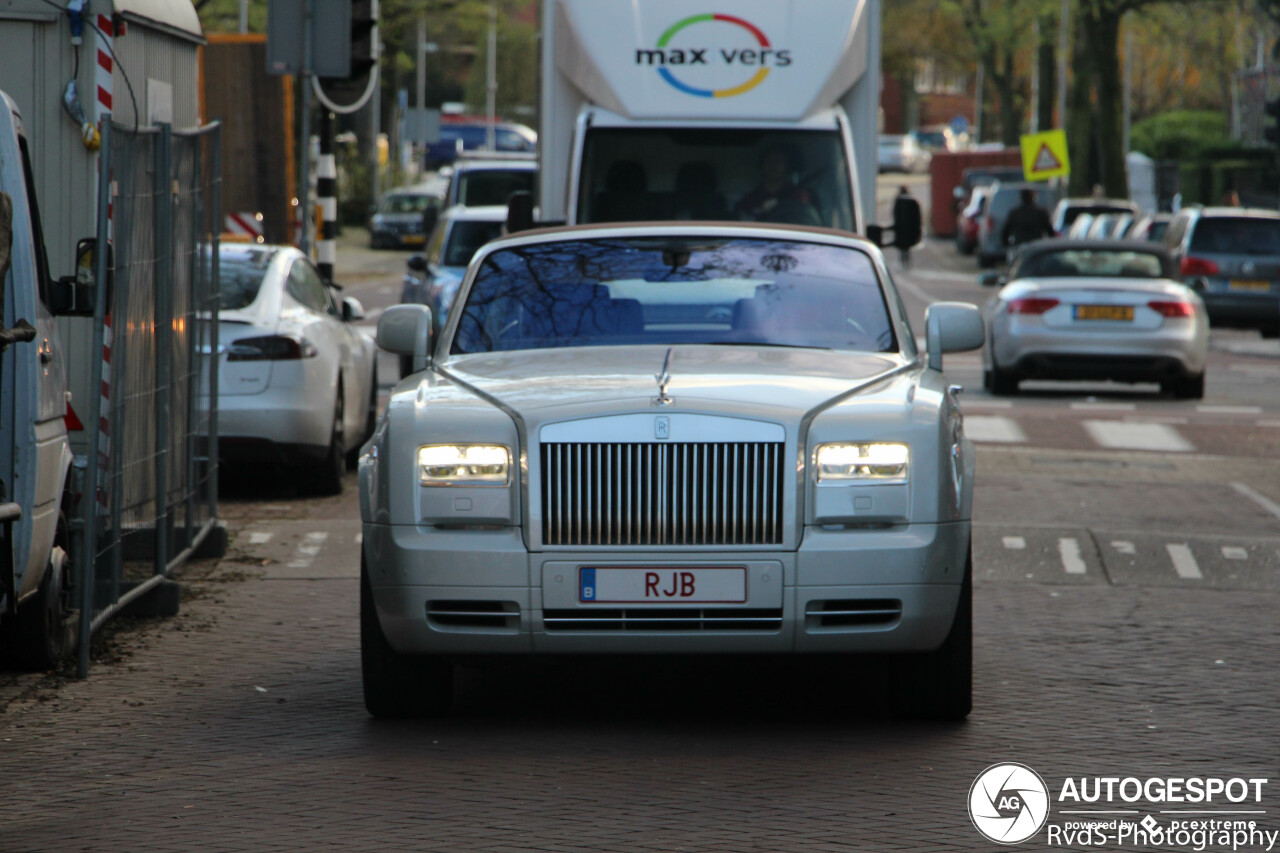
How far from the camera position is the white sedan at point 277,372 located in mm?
12992

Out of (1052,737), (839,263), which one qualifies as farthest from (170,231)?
(1052,737)

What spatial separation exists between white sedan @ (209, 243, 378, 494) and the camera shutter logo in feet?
23.4

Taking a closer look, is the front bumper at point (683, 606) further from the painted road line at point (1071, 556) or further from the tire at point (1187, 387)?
the tire at point (1187, 387)

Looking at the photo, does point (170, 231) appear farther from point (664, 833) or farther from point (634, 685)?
point (664, 833)

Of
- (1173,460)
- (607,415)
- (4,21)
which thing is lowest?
(1173,460)

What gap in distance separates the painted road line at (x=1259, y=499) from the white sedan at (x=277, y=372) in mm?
5645

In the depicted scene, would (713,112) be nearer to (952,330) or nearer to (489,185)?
(952,330)

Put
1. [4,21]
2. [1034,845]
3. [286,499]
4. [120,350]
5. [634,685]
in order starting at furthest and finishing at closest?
[286,499] → [4,21] → [120,350] → [634,685] → [1034,845]

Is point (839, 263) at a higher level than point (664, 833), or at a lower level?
higher

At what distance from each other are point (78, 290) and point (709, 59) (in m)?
8.99

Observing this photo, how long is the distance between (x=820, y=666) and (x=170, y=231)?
10.7 feet

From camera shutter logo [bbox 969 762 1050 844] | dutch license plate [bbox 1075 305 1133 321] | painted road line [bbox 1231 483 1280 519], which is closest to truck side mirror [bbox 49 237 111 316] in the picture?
camera shutter logo [bbox 969 762 1050 844]

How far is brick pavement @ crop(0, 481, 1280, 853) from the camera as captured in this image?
586 cm

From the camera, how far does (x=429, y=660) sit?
23.7 ft
